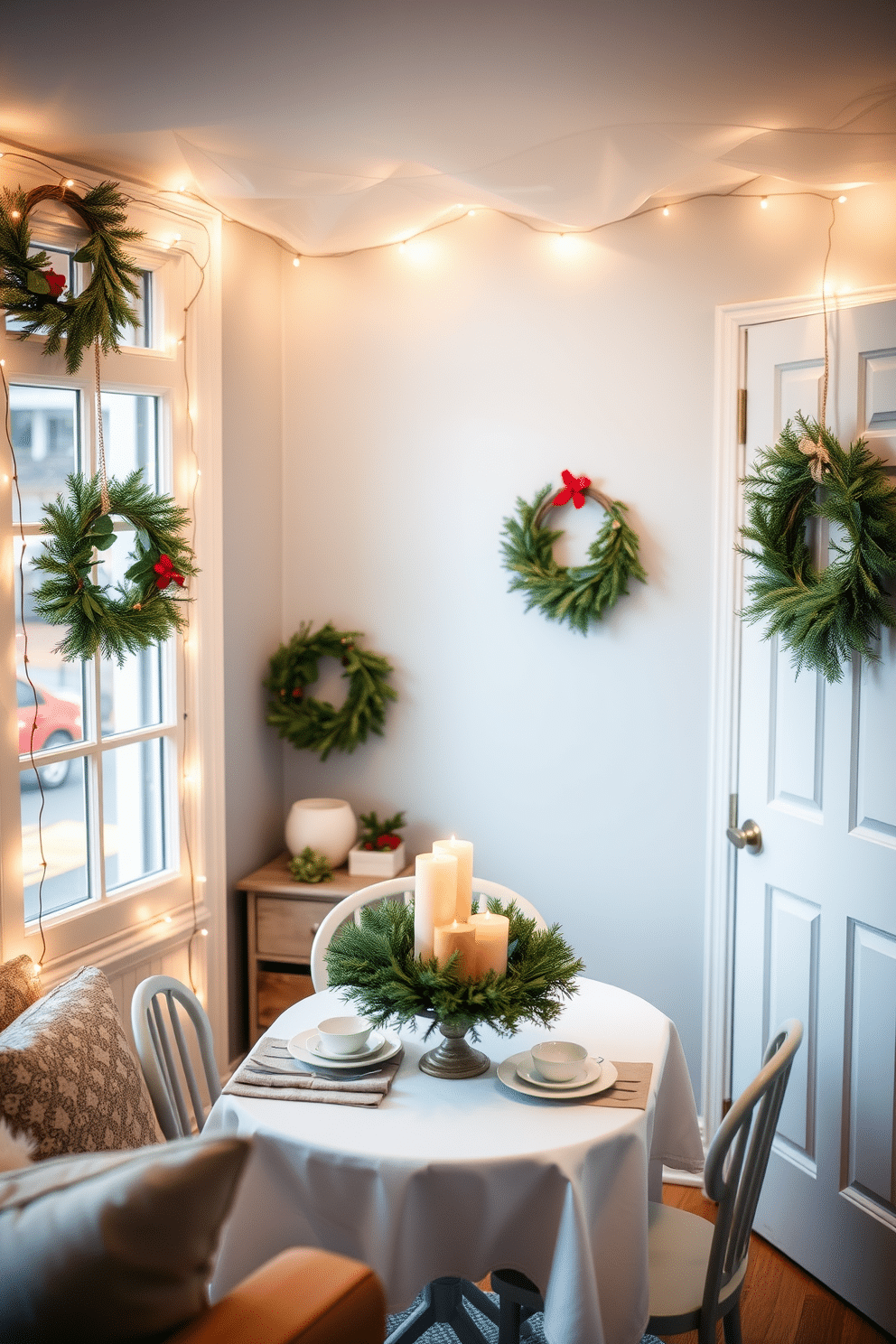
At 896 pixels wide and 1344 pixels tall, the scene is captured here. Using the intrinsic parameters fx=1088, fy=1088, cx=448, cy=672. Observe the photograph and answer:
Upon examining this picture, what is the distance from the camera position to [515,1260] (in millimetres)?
1775

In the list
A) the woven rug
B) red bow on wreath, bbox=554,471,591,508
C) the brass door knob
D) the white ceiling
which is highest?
the white ceiling

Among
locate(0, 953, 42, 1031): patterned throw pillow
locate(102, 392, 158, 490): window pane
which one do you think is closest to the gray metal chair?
locate(0, 953, 42, 1031): patterned throw pillow

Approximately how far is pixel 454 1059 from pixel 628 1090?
0.32 meters

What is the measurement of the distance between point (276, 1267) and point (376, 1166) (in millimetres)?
527

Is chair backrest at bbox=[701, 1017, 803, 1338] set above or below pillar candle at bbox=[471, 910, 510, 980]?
below

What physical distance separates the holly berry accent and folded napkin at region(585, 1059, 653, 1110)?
1364 mm

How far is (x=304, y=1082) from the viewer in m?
1.96

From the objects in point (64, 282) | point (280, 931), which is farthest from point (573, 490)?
point (280, 931)

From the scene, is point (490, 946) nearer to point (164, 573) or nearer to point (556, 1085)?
point (556, 1085)

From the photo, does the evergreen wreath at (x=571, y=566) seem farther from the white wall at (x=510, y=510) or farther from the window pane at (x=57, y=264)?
the window pane at (x=57, y=264)

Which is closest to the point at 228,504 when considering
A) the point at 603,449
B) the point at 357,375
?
the point at 357,375

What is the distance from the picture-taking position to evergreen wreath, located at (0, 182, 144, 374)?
2285mm

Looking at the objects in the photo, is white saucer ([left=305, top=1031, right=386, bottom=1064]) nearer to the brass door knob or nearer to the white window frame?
the white window frame

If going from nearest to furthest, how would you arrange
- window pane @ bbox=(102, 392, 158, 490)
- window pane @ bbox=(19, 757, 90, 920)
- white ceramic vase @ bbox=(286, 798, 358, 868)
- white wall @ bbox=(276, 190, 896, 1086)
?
window pane @ bbox=(19, 757, 90, 920), window pane @ bbox=(102, 392, 158, 490), white wall @ bbox=(276, 190, 896, 1086), white ceramic vase @ bbox=(286, 798, 358, 868)
